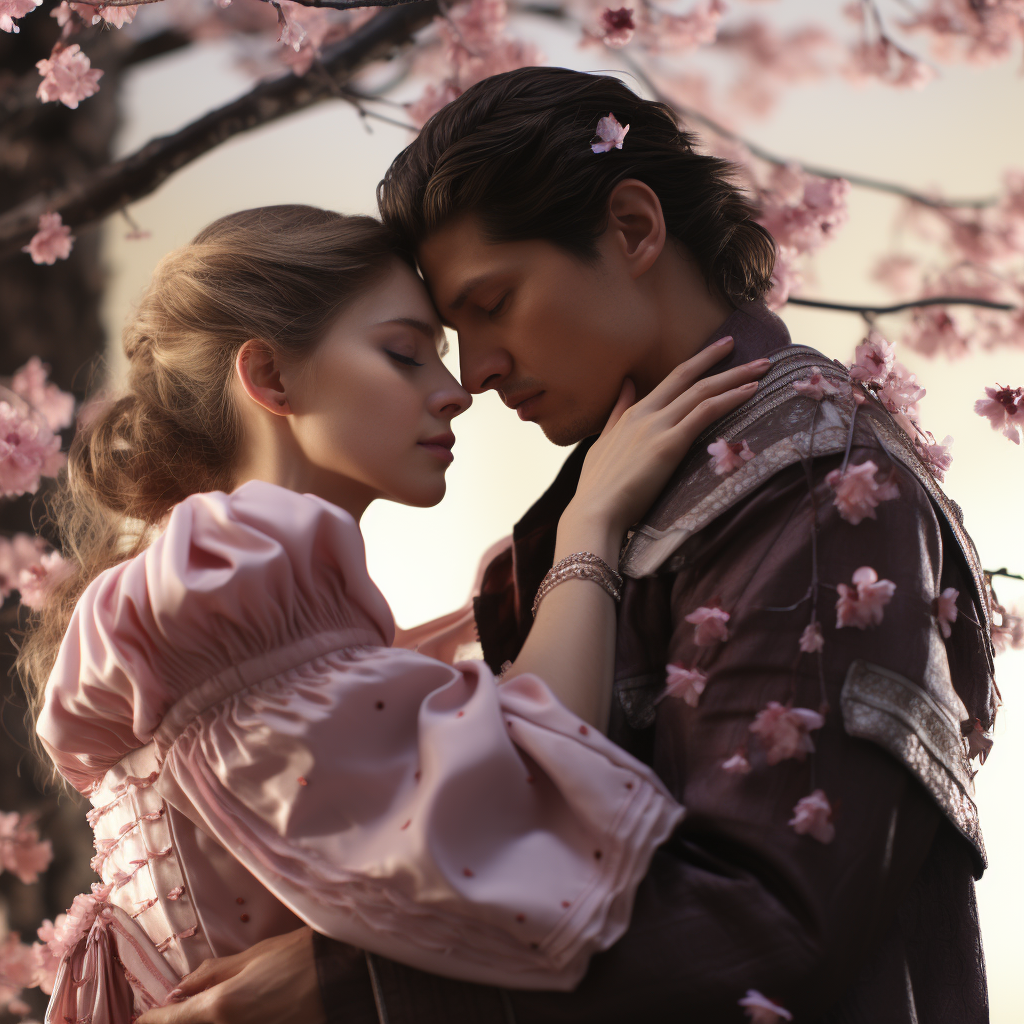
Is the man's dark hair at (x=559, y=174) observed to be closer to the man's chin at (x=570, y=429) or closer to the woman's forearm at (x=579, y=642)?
the man's chin at (x=570, y=429)

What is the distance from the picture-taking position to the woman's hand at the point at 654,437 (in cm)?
125

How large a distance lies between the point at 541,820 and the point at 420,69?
2138 millimetres

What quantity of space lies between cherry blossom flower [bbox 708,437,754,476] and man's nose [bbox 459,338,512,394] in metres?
0.39

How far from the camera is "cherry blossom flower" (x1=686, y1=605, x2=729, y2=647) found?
3.48 ft

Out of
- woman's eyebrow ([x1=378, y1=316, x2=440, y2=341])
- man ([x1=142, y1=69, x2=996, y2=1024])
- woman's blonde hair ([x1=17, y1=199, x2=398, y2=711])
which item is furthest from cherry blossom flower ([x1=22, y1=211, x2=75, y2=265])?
woman's eyebrow ([x1=378, y1=316, x2=440, y2=341])

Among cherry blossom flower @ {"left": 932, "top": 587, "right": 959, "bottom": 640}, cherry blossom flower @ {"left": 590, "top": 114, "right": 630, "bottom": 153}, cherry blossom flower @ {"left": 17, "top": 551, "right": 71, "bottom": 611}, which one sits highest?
cherry blossom flower @ {"left": 590, "top": 114, "right": 630, "bottom": 153}

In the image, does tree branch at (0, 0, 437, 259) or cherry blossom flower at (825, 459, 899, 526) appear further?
tree branch at (0, 0, 437, 259)

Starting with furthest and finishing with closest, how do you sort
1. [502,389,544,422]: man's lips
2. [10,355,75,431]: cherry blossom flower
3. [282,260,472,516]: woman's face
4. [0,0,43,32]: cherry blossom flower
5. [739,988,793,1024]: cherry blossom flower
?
[10,355,75,431]: cherry blossom flower, [0,0,43,32]: cherry blossom flower, [502,389,544,422]: man's lips, [282,260,472,516]: woman's face, [739,988,793,1024]: cherry blossom flower

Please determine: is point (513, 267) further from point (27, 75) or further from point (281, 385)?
point (27, 75)

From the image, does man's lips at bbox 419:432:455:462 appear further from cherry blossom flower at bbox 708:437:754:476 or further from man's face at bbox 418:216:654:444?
cherry blossom flower at bbox 708:437:754:476

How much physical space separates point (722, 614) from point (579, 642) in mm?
166

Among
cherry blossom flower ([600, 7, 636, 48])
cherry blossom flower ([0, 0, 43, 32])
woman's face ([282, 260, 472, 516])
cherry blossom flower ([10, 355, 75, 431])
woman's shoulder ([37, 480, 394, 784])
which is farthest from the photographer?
cherry blossom flower ([10, 355, 75, 431])

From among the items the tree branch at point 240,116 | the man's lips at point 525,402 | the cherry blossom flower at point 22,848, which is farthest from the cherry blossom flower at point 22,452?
the man's lips at point 525,402

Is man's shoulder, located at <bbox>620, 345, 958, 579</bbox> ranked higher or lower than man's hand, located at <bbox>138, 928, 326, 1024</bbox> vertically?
higher
